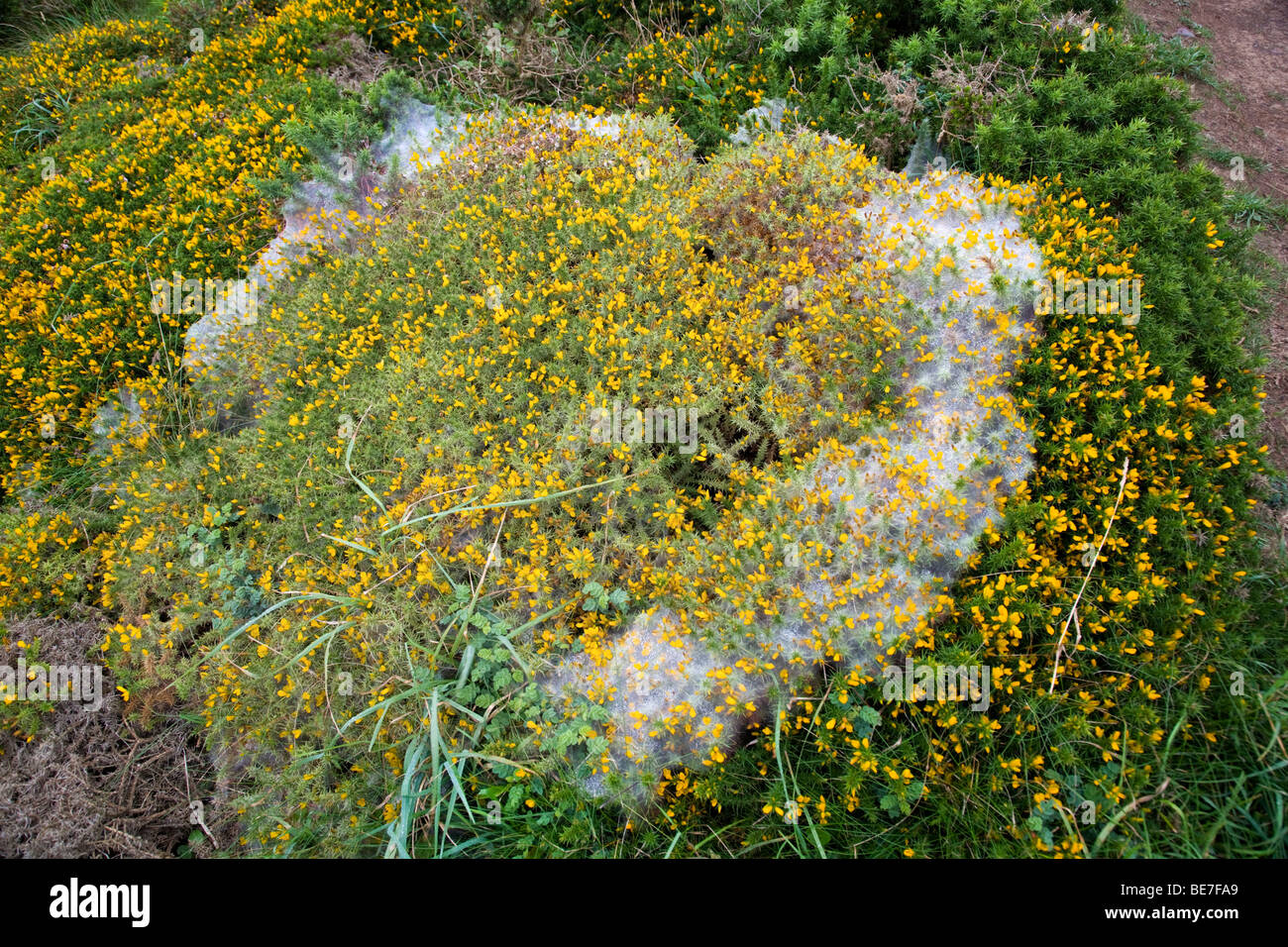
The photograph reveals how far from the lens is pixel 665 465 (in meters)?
4.38

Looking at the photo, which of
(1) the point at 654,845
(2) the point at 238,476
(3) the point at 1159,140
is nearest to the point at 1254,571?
(3) the point at 1159,140

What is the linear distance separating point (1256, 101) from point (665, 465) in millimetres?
5736

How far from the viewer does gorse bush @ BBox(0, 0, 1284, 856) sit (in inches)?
140

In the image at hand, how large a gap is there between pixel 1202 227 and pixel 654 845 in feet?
16.3

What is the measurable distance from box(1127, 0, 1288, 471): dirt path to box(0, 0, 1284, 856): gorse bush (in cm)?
53

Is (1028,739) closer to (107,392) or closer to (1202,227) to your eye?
(1202,227)

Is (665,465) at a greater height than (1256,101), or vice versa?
(1256,101)

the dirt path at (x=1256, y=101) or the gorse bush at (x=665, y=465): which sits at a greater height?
the dirt path at (x=1256, y=101)

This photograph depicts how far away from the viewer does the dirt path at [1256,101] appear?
14.6 ft

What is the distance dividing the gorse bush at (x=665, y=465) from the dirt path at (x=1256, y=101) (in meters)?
0.53

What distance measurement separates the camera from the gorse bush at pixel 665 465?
354 centimetres

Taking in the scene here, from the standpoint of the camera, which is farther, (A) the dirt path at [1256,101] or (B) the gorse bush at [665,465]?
(A) the dirt path at [1256,101]

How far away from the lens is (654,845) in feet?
11.6

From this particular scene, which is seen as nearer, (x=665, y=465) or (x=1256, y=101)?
(x=665, y=465)
